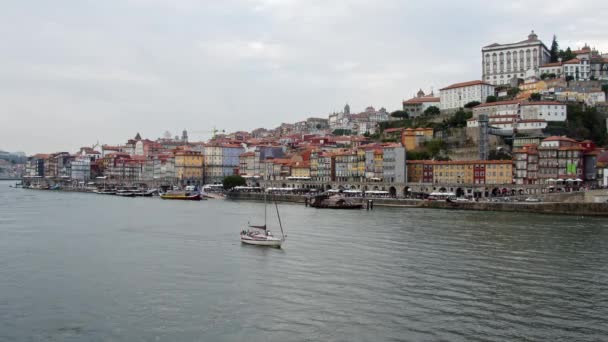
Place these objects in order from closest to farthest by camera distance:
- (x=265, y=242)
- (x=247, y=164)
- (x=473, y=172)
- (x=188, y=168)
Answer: (x=265, y=242) < (x=473, y=172) < (x=247, y=164) < (x=188, y=168)

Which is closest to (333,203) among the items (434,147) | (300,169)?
(434,147)

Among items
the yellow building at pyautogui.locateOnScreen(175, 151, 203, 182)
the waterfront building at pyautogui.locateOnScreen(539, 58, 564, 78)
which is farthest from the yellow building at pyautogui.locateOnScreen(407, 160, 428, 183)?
the yellow building at pyautogui.locateOnScreen(175, 151, 203, 182)

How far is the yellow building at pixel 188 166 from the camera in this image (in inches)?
3967

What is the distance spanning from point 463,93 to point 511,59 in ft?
40.0

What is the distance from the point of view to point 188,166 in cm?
10119

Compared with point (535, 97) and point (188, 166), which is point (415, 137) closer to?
point (535, 97)

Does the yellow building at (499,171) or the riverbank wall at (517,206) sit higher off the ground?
the yellow building at (499,171)

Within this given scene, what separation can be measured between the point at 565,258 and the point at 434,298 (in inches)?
375

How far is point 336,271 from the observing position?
21.7 m

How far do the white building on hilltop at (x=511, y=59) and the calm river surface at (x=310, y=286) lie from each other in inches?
2357

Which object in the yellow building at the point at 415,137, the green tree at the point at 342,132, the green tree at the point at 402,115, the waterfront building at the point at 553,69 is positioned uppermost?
the waterfront building at the point at 553,69

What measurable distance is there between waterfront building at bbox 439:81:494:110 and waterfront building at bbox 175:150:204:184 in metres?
41.8

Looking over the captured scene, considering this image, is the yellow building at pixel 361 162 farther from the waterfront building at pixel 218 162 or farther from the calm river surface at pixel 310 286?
the calm river surface at pixel 310 286

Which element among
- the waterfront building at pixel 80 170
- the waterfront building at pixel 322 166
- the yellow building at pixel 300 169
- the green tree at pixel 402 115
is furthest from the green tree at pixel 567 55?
the waterfront building at pixel 80 170
